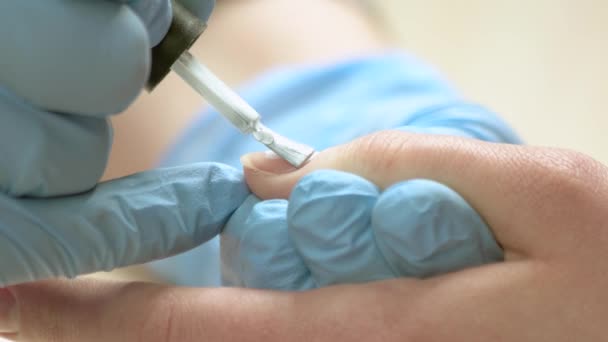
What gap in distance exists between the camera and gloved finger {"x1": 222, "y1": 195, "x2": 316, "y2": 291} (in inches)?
20.9

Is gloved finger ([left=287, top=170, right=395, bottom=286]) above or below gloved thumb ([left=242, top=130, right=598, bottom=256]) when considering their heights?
below

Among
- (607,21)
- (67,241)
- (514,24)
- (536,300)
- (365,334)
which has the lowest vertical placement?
(67,241)

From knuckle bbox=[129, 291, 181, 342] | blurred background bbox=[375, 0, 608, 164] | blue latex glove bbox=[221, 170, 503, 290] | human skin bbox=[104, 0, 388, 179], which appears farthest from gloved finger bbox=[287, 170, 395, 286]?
blurred background bbox=[375, 0, 608, 164]

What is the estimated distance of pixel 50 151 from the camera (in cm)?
47

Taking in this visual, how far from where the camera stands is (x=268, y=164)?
0.58 m

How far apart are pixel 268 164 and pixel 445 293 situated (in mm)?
194

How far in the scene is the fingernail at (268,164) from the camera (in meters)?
0.57

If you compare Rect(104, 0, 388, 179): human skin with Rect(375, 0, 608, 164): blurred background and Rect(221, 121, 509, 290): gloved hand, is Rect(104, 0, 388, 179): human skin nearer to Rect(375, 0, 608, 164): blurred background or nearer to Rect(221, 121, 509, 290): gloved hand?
Rect(375, 0, 608, 164): blurred background

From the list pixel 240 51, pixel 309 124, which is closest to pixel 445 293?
pixel 309 124

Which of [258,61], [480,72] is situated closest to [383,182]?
[258,61]

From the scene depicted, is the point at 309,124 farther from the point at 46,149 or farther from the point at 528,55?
the point at 528,55

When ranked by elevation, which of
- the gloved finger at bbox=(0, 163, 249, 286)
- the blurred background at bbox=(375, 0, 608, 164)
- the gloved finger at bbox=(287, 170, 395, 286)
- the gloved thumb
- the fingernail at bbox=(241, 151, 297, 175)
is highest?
the blurred background at bbox=(375, 0, 608, 164)

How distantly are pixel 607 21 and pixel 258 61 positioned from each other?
2.71ft

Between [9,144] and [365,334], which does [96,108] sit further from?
[365,334]
